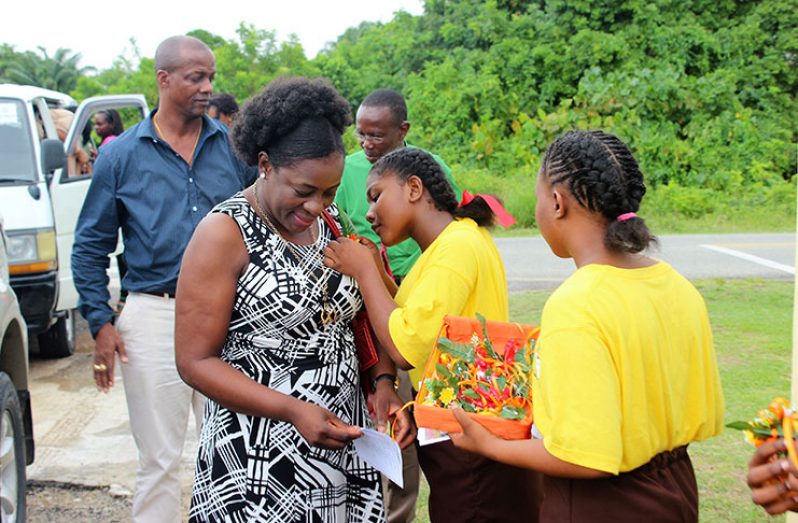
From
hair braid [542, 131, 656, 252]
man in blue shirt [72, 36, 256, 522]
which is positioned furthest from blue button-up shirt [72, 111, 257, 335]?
hair braid [542, 131, 656, 252]

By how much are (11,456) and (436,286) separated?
7.77ft

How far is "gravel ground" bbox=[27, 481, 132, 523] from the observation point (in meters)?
4.66

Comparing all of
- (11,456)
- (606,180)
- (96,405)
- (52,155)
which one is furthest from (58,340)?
(606,180)

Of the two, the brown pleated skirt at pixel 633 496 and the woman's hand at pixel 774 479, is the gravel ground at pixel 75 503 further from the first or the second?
the woman's hand at pixel 774 479

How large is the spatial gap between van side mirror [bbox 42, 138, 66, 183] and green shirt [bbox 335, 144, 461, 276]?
12.1 feet

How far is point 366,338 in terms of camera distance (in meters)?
2.89

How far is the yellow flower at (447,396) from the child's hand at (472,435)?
132 mm

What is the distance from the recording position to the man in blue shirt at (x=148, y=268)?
3805 mm

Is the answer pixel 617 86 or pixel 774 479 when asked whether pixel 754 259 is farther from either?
pixel 774 479

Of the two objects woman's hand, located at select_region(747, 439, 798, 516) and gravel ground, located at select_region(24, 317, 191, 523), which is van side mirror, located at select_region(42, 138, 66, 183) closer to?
gravel ground, located at select_region(24, 317, 191, 523)

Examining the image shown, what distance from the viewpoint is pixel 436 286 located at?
2881 millimetres

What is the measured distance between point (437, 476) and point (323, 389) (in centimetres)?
68

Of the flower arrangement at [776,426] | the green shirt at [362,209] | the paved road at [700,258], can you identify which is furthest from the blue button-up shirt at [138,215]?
the paved road at [700,258]

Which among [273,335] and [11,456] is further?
[11,456]
